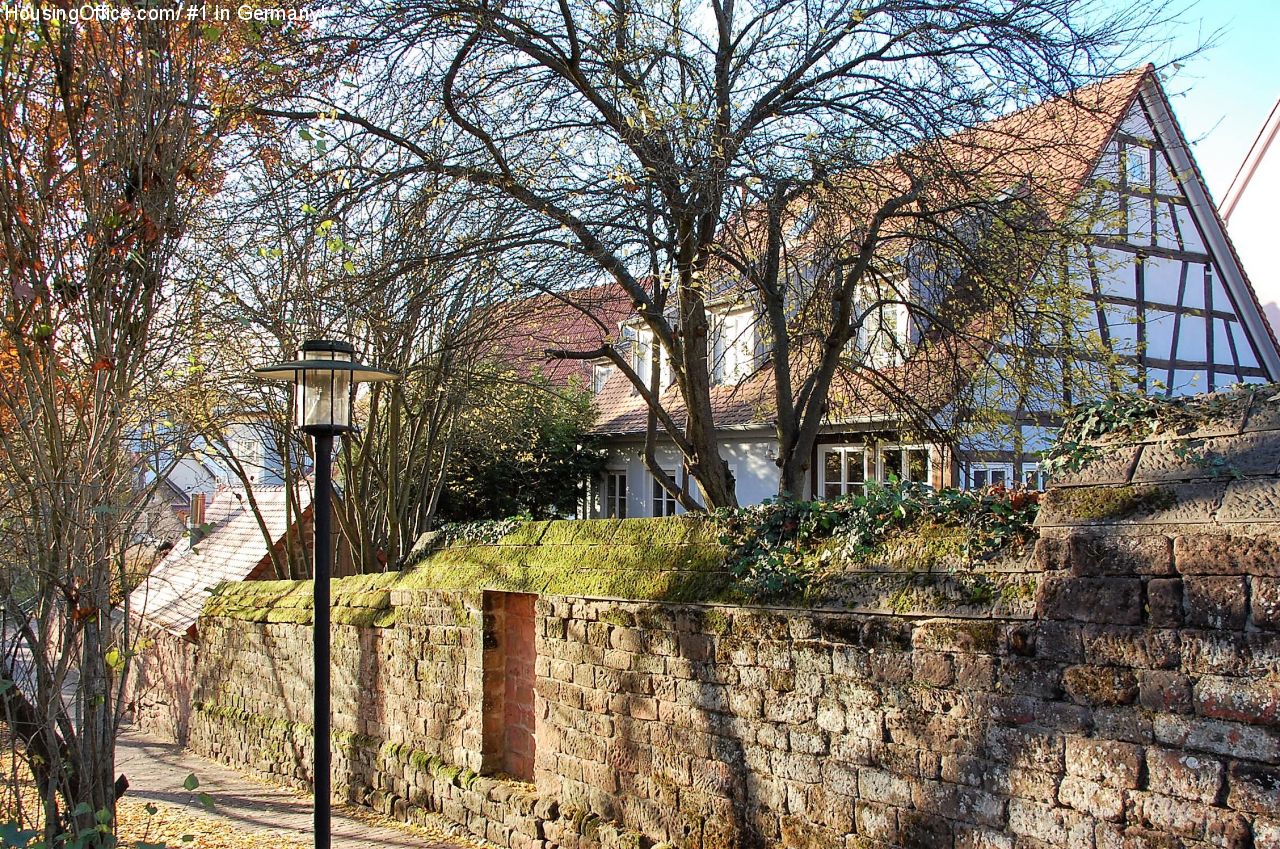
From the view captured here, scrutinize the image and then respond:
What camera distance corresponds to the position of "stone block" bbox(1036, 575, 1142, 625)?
4.12 meters

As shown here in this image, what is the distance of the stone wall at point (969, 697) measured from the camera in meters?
3.87

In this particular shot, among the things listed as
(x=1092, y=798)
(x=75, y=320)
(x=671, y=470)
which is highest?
(x=75, y=320)

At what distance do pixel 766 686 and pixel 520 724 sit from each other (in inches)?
124

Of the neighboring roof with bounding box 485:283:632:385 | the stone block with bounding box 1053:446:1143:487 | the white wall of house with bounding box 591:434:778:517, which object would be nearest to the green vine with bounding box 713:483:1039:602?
the stone block with bounding box 1053:446:1143:487

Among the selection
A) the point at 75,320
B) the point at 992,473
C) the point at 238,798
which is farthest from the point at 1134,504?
the point at 992,473

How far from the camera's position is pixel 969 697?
15.4 ft

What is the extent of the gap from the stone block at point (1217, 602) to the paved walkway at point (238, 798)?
6011 mm

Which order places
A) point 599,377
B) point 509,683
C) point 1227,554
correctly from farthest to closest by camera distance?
point 599,377 → point 509,683 → point 1227,554

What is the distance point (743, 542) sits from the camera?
6.19 meters

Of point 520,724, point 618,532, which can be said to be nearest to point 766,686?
point 618,532

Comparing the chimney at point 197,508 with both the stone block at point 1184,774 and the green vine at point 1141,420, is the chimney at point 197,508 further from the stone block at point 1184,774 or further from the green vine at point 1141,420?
→ the stone block at point 1184,774

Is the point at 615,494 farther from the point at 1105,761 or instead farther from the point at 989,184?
the point at 1105,761

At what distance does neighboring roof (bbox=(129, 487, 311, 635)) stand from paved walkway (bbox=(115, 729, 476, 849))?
283 cm

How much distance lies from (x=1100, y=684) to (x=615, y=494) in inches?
669
